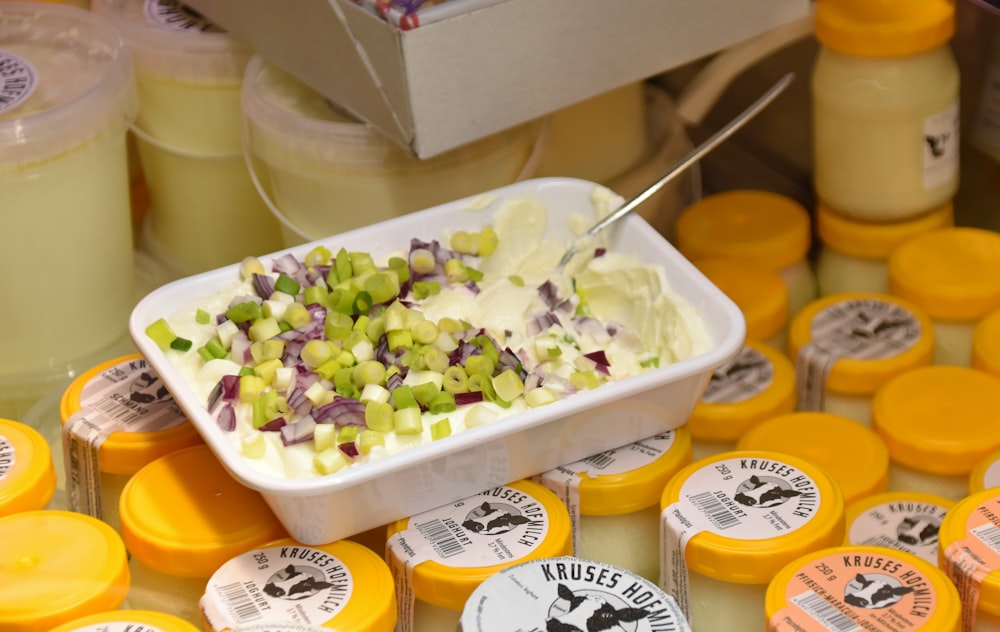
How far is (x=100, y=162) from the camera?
123cm

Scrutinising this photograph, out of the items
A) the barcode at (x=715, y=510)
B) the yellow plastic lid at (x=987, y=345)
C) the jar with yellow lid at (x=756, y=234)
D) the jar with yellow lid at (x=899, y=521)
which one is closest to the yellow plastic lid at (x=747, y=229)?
the jar with yellow lid at (x=756, y=234)

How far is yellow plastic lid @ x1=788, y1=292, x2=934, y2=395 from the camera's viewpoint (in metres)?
1.18

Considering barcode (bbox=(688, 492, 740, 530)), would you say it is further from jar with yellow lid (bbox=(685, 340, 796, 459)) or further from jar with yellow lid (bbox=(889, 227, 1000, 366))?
jar with yellow lid (bbox=(889, 227, 1000, 366))

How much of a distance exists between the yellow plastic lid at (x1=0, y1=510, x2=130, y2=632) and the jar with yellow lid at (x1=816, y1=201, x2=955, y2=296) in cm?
82

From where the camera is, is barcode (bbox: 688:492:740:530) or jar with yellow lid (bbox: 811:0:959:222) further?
jar with yellow lid (bbox: 811:0:959:222)

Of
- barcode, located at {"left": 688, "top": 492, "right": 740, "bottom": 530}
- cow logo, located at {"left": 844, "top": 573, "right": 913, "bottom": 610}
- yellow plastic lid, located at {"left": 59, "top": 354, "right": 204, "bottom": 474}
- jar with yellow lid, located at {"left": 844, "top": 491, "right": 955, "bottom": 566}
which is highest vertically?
yellow plastic lid, located at {"left": 59, "top": 354, "right": 204, "bottom": 474}

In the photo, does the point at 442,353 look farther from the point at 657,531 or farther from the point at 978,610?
the point at 978,610

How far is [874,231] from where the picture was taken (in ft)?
4.37

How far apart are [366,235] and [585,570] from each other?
1.30 ft

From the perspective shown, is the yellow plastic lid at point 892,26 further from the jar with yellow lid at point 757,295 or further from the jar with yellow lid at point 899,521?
the jar with yellow lid at point 899,521

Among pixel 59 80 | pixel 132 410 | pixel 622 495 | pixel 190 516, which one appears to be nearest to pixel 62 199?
pixel 59 80

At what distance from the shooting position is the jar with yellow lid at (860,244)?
52.4 inches

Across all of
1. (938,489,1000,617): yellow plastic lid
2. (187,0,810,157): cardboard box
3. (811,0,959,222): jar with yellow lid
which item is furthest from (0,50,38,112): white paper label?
(938,489,1000,617): yellow plastic lid

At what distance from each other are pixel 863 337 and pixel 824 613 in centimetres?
44
